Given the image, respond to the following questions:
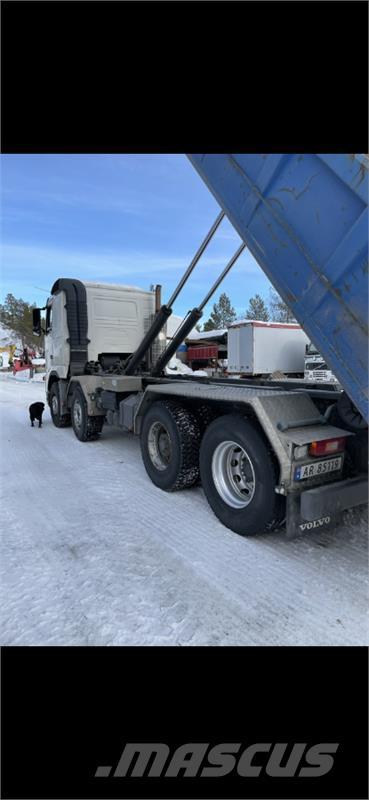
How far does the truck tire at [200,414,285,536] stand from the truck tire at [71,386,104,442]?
3.48m

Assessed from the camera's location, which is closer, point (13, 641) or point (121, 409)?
point (13, 641)

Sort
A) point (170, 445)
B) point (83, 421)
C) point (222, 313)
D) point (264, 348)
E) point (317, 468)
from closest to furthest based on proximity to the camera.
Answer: point (317, 468), point (170, 445), point (83, 421), point (264, 348), point (222, 313)

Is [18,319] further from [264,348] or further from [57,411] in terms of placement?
[57,411]

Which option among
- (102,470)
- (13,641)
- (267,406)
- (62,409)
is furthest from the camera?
(62,409)

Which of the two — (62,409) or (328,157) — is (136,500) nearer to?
(328,157)

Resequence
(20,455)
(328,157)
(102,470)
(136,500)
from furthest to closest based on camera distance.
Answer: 1. (20,455)
2. (102,470)
3. (136,500)
4. (328,157)

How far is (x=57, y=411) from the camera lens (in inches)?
315

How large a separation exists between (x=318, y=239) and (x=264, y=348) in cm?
1297

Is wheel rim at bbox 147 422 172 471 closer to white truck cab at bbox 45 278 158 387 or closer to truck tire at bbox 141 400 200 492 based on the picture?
truck tire at bbox 141 400 200 492

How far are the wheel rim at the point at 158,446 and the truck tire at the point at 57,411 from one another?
150 inches

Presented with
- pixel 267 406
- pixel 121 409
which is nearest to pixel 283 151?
pixel 267 406

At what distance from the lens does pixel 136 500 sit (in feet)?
13.1

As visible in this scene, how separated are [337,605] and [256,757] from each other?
1.05m

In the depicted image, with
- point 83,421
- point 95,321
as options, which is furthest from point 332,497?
point 95,321
